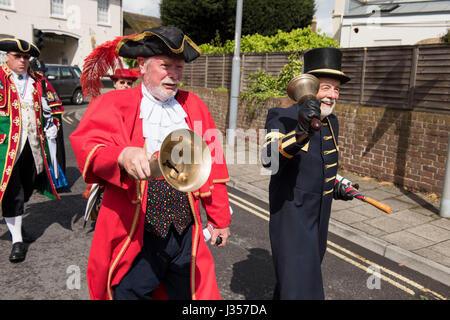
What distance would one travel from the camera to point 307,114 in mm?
2277

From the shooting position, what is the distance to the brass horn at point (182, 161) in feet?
5.56

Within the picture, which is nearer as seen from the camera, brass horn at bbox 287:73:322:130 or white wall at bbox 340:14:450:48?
brass horn at bbox 287:73:322:130

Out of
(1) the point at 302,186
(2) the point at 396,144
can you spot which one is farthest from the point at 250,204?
(1) the point at 302,186

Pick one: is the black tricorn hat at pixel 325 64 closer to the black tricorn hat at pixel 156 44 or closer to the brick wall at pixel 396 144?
the black tricorn hat at pixel 156 44

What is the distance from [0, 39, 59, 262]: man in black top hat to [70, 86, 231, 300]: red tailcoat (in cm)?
253

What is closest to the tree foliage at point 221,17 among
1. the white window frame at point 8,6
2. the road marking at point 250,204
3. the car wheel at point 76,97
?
the car wheel at point 76,97

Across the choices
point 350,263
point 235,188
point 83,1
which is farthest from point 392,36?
point 83,1

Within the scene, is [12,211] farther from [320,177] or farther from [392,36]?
[392,36]

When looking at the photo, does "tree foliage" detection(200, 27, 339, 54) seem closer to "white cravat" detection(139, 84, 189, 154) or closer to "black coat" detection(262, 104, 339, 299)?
"black coat" detection(262, 104, 339, 299)

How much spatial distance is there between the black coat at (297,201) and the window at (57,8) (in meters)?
30.5

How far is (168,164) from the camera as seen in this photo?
175 centimetres

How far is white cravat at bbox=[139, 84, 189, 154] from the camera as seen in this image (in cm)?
233

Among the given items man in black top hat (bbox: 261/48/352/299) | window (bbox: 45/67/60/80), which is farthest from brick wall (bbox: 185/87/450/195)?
window (bbox: 45/67/60/80)
